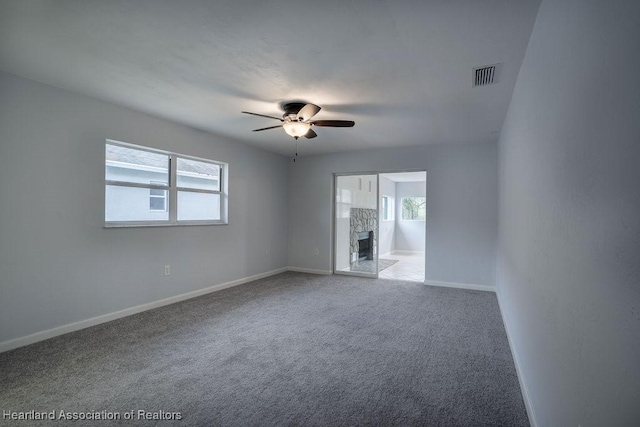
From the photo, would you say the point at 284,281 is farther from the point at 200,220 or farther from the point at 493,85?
the point at 493,85

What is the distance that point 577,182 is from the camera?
1.14 m

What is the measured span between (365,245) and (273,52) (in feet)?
17.6

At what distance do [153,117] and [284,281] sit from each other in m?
3.26

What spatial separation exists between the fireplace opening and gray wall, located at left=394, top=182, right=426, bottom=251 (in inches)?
123

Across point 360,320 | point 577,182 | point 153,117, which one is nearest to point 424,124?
point 360,320

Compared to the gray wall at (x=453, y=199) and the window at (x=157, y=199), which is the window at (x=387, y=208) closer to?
the gray wall at (x=453, y=199)

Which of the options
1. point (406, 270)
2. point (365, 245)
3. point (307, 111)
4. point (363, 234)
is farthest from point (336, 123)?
point (406, 270)

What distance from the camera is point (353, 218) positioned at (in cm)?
662

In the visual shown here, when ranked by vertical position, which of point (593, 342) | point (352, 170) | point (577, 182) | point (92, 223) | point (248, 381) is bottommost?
point (248, 381)

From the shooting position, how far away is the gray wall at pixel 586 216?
0.77 metres

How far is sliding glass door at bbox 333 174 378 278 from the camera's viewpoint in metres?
6.30

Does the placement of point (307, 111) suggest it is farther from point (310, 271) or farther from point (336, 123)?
point (310, 271)

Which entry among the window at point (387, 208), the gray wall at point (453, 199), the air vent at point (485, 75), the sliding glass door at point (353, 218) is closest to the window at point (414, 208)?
the window at point (387, 208)

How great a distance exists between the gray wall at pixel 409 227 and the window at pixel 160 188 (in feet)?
21.7
